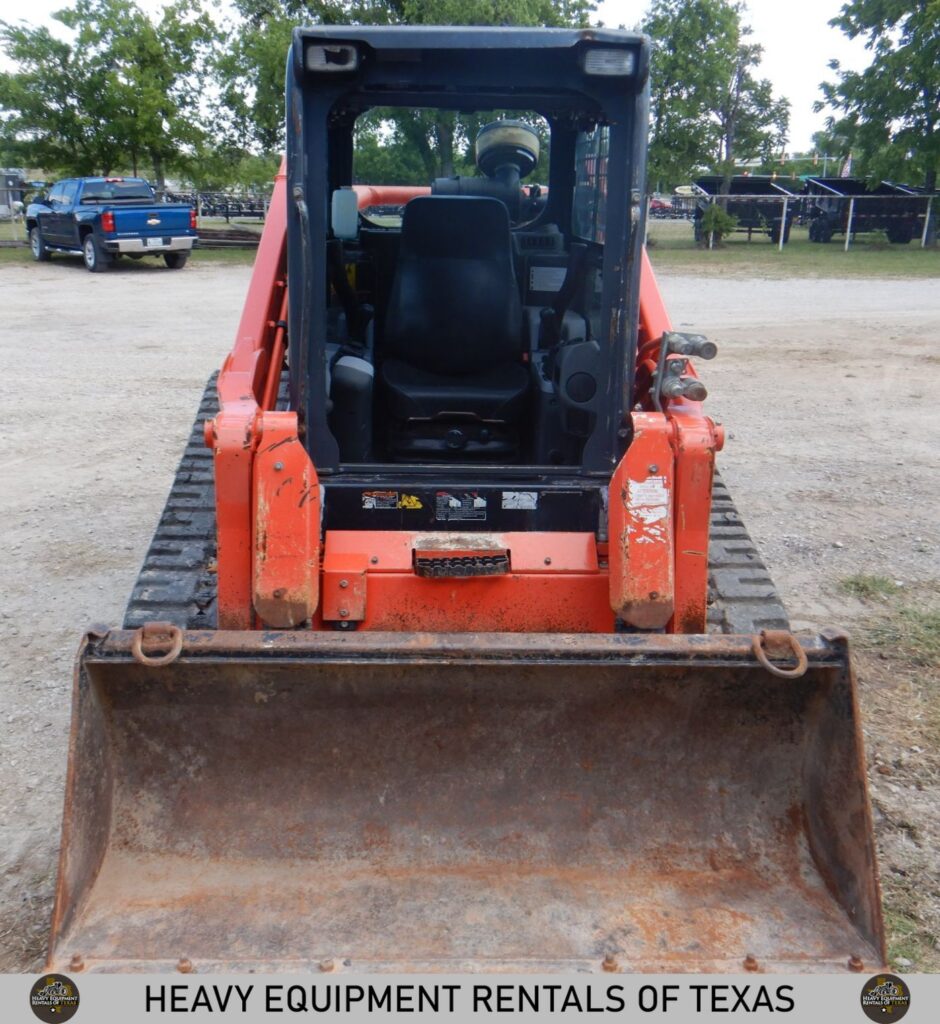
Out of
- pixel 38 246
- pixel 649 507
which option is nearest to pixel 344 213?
pixel 649 507

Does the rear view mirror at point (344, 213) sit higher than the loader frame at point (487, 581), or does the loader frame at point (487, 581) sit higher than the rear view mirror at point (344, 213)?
the rear view mirror at point (344, 213)

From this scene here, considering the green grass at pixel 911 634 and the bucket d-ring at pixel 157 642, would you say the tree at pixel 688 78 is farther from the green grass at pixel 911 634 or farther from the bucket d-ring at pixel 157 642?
the bucket d-ring at pixel 157 642

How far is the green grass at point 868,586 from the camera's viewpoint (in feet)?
17.8

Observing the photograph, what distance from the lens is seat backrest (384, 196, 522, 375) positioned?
4324mm

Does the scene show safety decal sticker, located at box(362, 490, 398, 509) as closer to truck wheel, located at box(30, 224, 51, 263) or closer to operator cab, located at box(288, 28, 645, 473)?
operator cab, located at box(288, 28, 645, 473)

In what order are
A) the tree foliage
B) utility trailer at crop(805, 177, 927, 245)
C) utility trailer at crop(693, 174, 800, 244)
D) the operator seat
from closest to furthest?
the operator seat < the tree foliage < utility trailer at crop(805, 177, 927, 245) < utility trailer at crop(693, 174, 800, 244)

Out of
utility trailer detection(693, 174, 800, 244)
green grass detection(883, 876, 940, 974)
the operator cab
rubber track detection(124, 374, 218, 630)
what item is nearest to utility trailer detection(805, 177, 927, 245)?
utility trailer detection(693, 174, 800, 244)

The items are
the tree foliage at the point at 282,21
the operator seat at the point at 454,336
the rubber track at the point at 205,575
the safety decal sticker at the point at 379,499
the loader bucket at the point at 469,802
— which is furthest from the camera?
the tree foliage at the point at 282,21

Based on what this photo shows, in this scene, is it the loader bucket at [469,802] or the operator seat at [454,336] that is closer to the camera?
the loader bucket at [469,802]

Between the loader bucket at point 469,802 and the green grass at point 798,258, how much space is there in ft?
62.0

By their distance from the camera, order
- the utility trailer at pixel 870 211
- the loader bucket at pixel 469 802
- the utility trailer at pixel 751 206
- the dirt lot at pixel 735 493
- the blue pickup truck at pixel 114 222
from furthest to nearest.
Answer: the utility trailer at pixel 751 206
the utility trailer at pixel 870 211
the blue pickup truck at pixel 114 222
the dirt lot at pixel 735 493
the loader bucket at pixel 469 802

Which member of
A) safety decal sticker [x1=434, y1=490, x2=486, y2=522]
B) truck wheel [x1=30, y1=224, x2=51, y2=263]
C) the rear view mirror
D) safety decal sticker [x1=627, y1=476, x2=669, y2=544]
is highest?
the rear view mirror

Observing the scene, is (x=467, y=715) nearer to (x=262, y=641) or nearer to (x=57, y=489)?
(x=262, y=641)

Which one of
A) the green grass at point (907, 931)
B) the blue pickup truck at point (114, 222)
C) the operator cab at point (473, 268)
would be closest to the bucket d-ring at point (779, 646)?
the green grass at point (907, 931)
